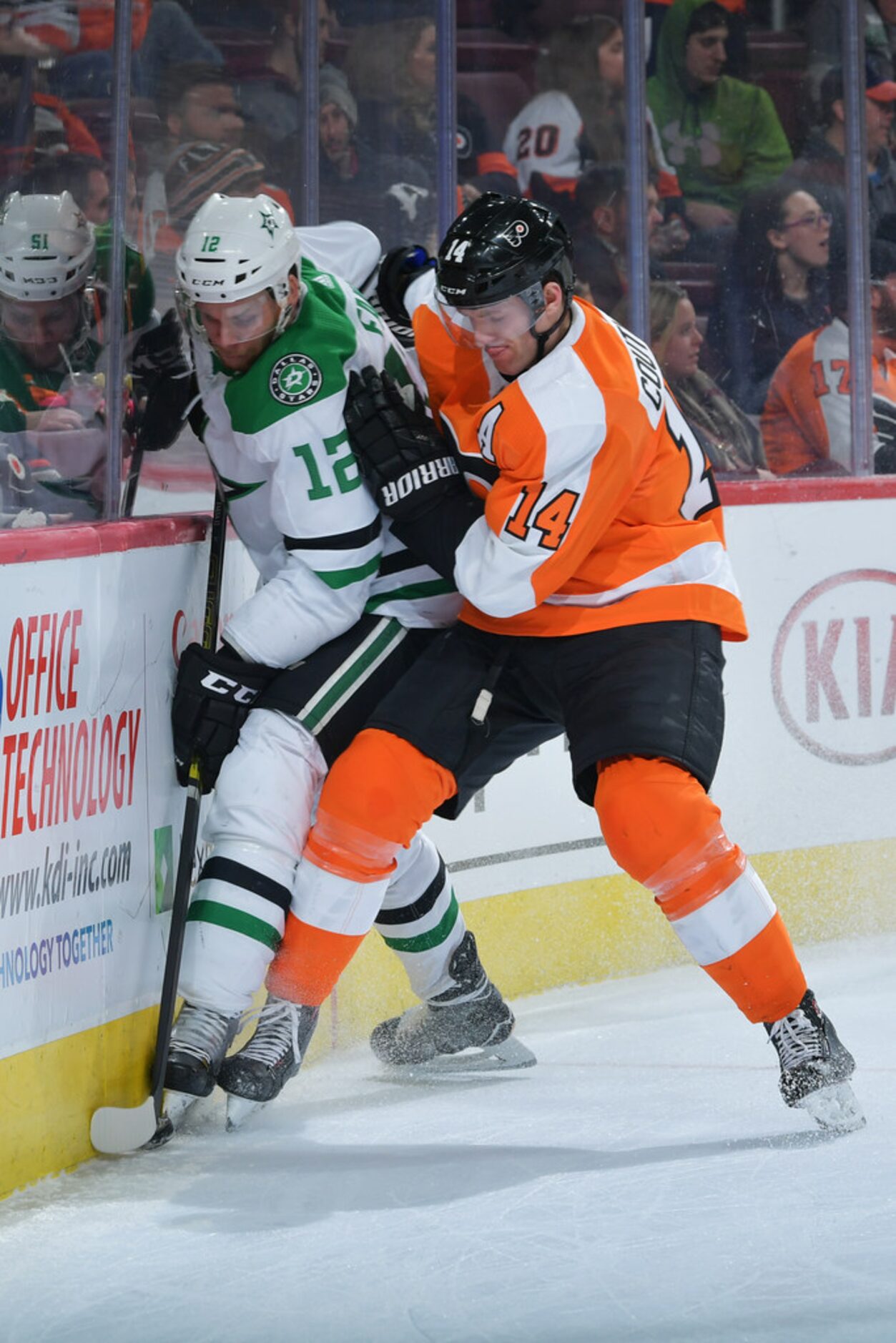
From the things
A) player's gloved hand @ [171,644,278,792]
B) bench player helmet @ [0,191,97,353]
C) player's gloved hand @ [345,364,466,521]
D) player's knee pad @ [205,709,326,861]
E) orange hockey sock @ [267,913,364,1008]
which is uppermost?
bench player helmet @ [0,191,97,353]

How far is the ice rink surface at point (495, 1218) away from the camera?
81.1 inches

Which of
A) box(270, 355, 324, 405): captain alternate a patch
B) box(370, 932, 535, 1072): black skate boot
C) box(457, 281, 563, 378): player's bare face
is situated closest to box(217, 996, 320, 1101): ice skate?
box(370, 932, 535, 1072): black skate boot

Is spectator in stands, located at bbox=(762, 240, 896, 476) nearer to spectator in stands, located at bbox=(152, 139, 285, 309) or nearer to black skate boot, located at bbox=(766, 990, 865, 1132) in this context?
spectator in stands, located at bbox=(152, 139, 285, 309)

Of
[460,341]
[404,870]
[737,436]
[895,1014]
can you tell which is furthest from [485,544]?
[737,436]

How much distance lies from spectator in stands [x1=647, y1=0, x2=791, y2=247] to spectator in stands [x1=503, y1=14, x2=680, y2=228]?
76 millimetres

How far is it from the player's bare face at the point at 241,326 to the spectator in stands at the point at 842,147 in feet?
6.39

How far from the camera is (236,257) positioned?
8.50 feet

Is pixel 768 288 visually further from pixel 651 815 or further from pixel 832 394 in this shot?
pixel 651 815

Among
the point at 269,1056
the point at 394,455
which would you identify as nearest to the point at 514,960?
the point at 269,1056

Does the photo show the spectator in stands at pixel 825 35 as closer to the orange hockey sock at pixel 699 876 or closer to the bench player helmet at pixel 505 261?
the bench player helmet at pixel 505 261

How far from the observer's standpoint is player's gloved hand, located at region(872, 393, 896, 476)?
4.23m

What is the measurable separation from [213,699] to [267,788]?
0.53 feet

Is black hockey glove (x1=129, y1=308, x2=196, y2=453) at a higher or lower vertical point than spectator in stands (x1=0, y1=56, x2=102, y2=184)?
lower

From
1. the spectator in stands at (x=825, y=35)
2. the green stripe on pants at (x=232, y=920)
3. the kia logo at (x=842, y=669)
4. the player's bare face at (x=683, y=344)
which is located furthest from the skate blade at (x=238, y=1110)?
the spectator in stands at (x=825, y=35)
